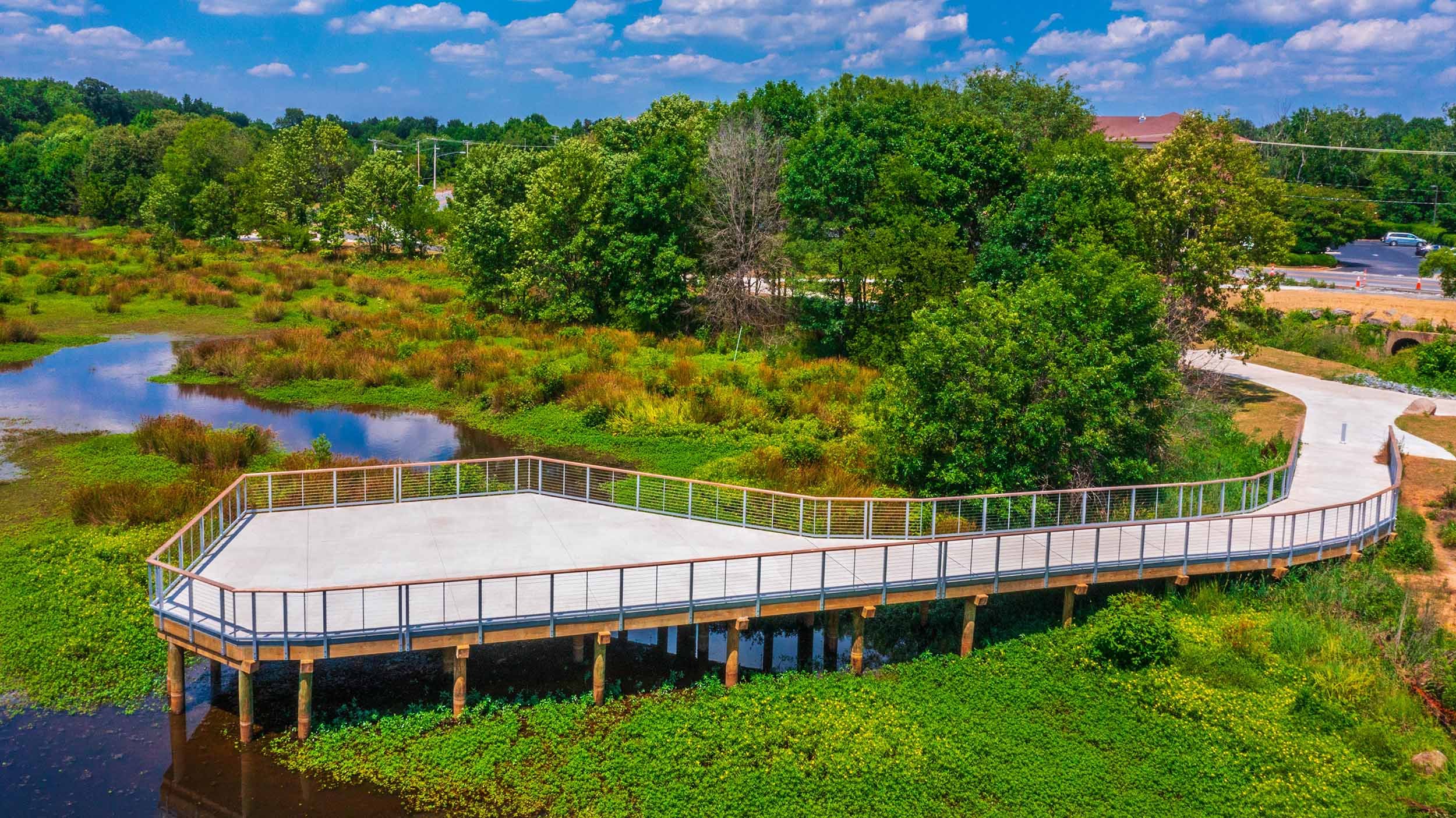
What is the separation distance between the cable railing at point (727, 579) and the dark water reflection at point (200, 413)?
37.2 ft

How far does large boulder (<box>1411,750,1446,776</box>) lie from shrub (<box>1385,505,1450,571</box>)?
7103 millimetres

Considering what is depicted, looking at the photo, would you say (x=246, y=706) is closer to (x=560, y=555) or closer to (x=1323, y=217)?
(x=560, y=555)

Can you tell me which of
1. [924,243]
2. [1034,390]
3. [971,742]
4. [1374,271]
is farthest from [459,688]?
[1374,271]

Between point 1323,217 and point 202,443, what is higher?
point 1323,217

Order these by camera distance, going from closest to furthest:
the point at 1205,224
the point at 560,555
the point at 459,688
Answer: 1. the point at 459,688
2. the point at 560,555
3. the point at 1205,224

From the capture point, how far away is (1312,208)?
2975 inches

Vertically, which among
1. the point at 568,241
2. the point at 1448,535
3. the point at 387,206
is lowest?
the point at 1448,535

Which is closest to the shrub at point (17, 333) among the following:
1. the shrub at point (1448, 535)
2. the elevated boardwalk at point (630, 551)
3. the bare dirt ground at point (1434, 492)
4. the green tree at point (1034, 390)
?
the elevated boardwalk at point (630, 551)

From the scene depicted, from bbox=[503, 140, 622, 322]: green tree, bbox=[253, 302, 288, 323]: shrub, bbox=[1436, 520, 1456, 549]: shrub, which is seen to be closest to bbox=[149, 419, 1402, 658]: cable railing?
bbox=[1436, 520, 1456, 549]: shrub

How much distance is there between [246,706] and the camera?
1734cm

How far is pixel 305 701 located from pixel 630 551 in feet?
20.6

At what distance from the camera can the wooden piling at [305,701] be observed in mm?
17203

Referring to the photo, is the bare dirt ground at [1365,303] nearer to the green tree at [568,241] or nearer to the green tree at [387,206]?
the green tree at [568,241]

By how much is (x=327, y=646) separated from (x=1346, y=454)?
2537cm
